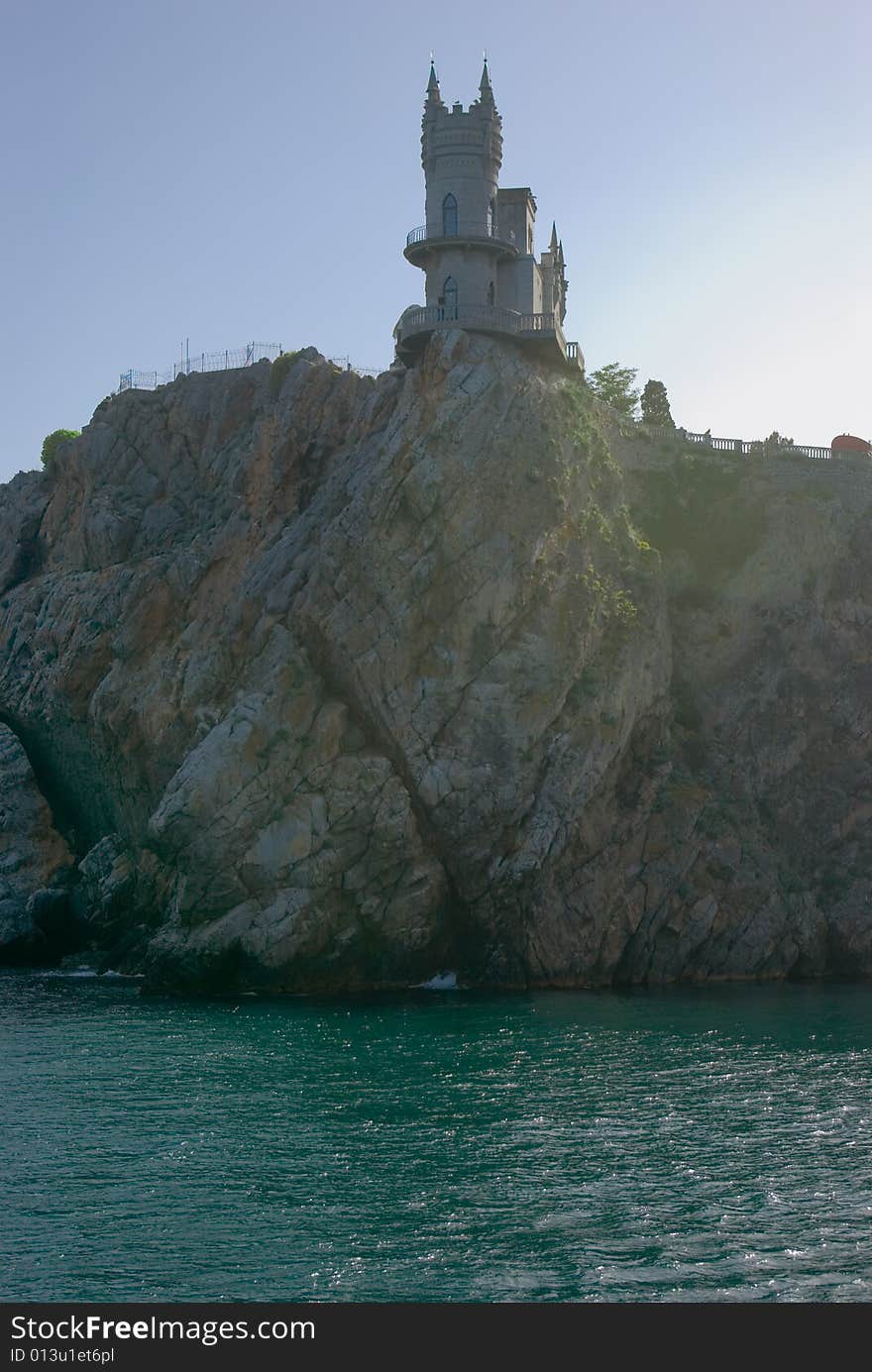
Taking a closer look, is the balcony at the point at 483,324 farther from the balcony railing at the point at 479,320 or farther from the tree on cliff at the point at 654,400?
the tree on cliff at the point at 654,400

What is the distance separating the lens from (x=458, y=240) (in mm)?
70125

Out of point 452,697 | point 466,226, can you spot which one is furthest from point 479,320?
point 452,697

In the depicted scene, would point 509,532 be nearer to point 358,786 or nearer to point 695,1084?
point 358,786

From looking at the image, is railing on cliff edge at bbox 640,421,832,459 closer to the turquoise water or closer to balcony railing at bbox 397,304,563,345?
balcony railing at bbox 397,304,563,345

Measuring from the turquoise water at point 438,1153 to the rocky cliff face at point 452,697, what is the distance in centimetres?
695

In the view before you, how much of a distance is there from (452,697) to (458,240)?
2374 cm

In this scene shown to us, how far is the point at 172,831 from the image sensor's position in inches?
2304

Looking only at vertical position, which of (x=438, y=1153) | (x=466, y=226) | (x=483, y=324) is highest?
(x=466, y=226)

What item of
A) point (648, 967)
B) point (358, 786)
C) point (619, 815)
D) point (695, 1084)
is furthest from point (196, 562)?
point (695, 1084)

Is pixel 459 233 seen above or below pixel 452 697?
above

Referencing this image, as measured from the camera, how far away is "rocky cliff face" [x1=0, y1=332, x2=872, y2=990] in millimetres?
58750

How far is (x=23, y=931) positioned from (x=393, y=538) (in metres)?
26.3

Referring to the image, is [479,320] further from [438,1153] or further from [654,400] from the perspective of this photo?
[438,1153]

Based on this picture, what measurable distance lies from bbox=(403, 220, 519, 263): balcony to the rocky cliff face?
24.4ft
